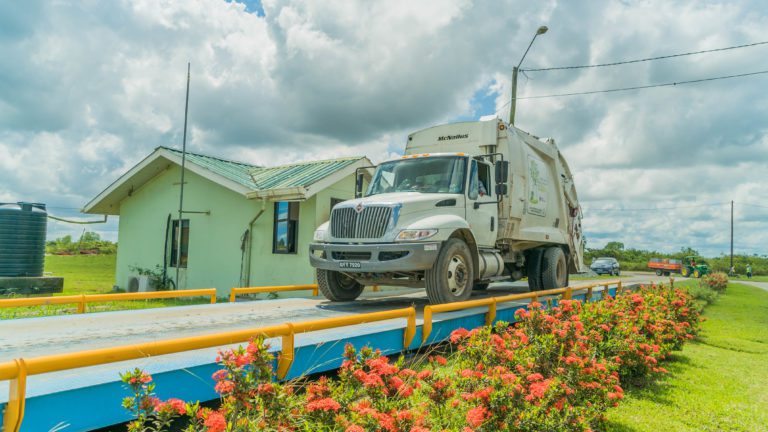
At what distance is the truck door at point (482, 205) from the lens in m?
8.16

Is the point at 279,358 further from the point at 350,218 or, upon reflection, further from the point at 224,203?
the point at 224,203

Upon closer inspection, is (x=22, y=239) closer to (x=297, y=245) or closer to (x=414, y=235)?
(x=297, y=245)

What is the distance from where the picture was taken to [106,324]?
5.23 metres

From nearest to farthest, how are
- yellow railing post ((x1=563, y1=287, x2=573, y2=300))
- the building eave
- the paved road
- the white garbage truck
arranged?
the paved road → the white garbage truck → yellow railing post ((x1=563, y1=287, x2=573, y2=300)) → the building eave

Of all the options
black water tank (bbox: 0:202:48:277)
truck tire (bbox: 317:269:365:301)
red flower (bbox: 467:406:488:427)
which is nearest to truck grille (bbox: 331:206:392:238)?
truck tire (bbox: 317:269:365:301)

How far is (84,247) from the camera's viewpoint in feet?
127

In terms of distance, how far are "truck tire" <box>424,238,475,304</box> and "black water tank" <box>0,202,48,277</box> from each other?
39.2 ft

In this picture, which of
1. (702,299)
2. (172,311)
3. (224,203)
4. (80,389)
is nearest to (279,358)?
(80,389)

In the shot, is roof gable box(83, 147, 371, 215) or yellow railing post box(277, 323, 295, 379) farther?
roof gable box(83, 147, 371, 215)

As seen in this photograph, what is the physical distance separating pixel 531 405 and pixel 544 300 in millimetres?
5484

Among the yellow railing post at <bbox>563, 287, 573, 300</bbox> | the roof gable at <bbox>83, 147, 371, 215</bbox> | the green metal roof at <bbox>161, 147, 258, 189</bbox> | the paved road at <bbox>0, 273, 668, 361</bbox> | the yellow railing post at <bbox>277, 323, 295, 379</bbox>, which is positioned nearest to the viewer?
the yellow railing post at <bbox>277, 323, 295, 379</bbox>

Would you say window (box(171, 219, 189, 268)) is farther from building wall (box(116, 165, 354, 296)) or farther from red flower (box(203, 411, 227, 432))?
red flower (box(203, 411, 227, 432))

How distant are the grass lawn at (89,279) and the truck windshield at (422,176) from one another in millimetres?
6650

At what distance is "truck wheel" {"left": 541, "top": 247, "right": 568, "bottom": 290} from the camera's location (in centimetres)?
1075
